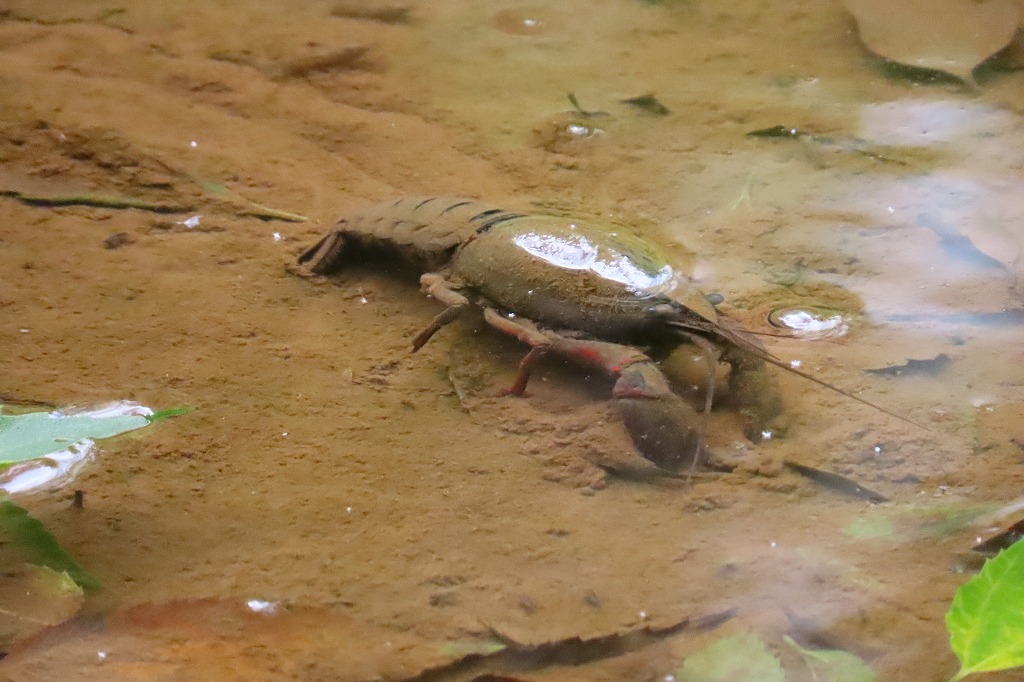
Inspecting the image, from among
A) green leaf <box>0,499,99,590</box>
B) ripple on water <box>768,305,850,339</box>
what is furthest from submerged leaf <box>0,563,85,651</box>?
ripple on water <box>768,305,850,339</box>

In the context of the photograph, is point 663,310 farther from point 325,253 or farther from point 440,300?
point 325,253

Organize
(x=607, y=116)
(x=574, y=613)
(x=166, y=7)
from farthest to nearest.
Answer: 1. (x=166, y=7)
2. (x=607, y=116)
3. (x=574, y=613)

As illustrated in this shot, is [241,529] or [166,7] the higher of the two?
[166,7]

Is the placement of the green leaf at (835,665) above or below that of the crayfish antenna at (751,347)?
below

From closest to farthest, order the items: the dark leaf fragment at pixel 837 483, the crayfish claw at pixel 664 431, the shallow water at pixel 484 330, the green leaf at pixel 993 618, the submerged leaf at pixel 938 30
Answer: the green leaf at pixel 993 618
the shallow water at pixel 484 330
the dark leaf fragment at pixel 837 483
the crayfish claw at pixel 664 431
the submerged leaf at pixel 938 30

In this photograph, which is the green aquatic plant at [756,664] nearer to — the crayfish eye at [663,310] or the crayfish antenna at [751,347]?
the crayfish antenna at [751,347]

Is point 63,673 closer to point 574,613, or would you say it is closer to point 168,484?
point 168,484

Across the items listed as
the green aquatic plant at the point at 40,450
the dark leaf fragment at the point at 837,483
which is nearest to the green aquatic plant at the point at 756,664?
the dark leaf fragment at the point at 837,483

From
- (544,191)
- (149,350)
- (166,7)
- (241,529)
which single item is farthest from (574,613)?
(166,7)
